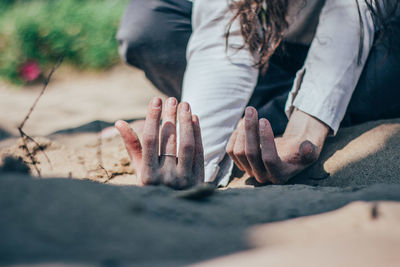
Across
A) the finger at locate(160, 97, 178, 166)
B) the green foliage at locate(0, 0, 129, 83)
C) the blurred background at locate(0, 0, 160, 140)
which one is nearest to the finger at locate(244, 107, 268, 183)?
the finger at locate(160, 97, 178, 166)

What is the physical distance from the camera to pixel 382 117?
186 centimetres

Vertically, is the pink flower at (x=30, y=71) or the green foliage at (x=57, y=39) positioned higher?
the green foliage at (x=57, y=39)

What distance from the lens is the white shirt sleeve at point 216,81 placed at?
1675mm

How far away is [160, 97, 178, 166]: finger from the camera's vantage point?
1404mm

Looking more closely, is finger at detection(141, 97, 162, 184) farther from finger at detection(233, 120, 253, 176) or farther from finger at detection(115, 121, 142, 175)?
finger at detection(233, 120, 253, 176)

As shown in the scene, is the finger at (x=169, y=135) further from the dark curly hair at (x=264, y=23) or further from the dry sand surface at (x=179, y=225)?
the dark curly hair at (x=264, y=23)

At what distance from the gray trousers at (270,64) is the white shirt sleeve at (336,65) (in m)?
0.15

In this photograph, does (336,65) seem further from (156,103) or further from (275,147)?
(156,103)

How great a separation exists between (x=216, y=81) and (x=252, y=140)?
436 millimetres

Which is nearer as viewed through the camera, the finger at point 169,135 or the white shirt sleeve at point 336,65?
the finger at point 169,135

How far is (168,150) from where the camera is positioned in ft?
4.64

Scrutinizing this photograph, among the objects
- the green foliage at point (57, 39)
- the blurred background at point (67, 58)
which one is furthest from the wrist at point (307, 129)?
the green foliage at point (57, 39)

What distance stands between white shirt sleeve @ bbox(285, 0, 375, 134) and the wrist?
0.02 meters

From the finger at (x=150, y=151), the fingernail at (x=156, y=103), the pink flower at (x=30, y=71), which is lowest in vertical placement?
the pink flower at (x=30, y=71)
